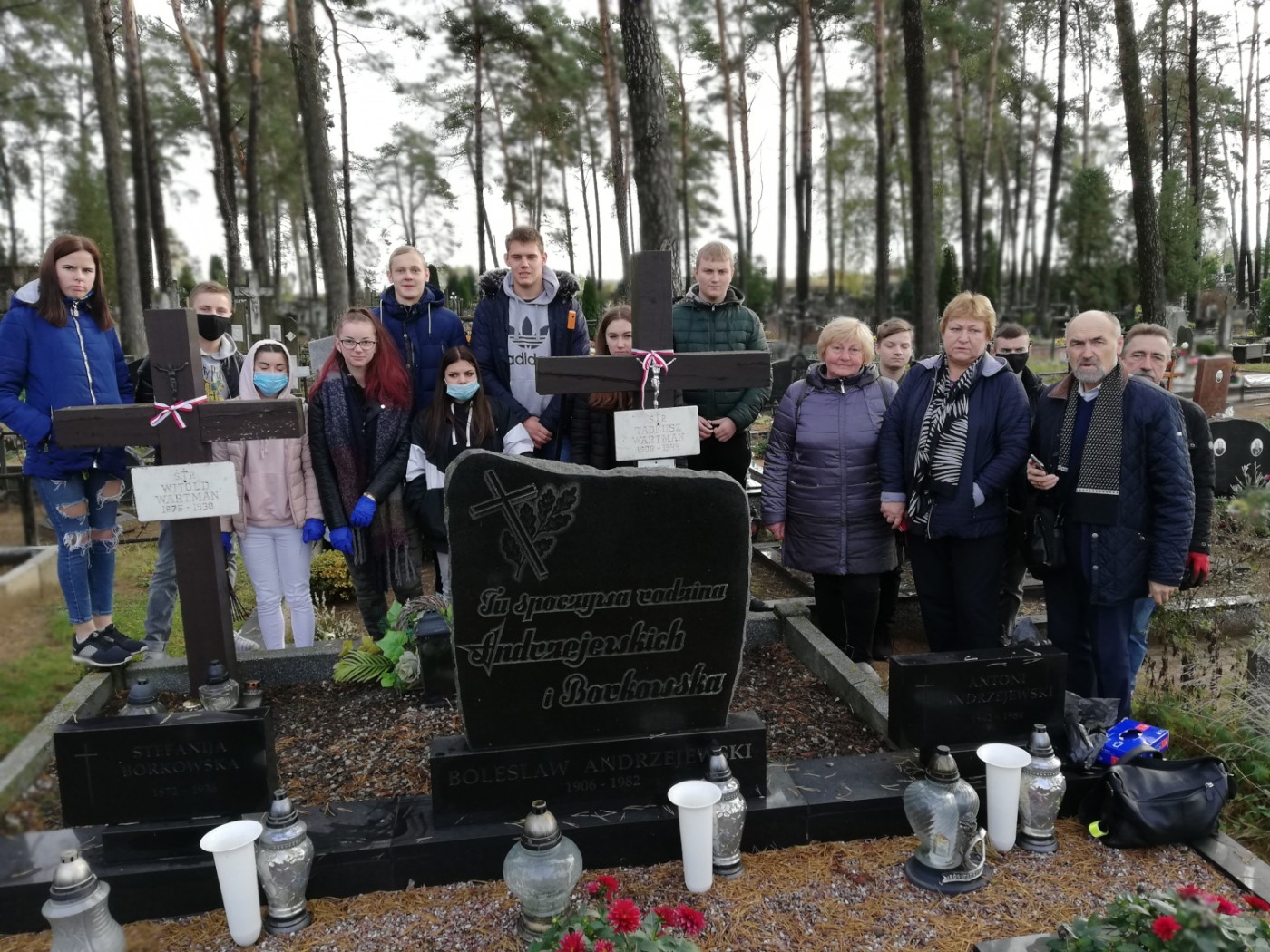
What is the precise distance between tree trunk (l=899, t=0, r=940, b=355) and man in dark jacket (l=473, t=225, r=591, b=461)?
403 inches

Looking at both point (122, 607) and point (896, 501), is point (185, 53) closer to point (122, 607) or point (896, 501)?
point (122, 607)

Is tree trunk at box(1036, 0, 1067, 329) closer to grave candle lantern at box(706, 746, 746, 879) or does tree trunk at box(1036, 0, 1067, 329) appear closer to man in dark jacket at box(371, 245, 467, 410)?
man in dark jacket at box(371, 245, 467, 410)

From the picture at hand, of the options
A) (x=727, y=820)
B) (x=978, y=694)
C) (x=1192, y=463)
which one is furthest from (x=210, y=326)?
(x=1192, y=463)

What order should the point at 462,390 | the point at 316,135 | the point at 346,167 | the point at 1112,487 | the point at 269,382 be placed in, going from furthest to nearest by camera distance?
the point at 346,167 → the point at 316,135 → the point at 462,390 → the point at 269,382 → the point at 1112,487

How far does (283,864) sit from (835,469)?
9.69 ft

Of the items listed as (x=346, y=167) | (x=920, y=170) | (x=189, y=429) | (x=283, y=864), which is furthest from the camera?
(x=346, y=167)

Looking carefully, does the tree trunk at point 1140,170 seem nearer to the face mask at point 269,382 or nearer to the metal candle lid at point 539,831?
the face mask at point 269,382

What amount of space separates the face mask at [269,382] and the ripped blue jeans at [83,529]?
81 cm

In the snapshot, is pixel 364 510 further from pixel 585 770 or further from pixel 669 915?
pixel 669 915

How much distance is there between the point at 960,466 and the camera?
3820 mm

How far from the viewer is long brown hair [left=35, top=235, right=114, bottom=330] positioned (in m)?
3.55

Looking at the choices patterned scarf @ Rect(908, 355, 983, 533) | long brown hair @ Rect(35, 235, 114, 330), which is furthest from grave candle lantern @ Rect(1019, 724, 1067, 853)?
long brown hair @ Rect(35, 235, 114, 330)

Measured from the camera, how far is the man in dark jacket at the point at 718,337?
4.58 metres

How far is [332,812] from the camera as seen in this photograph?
3.04 meters
